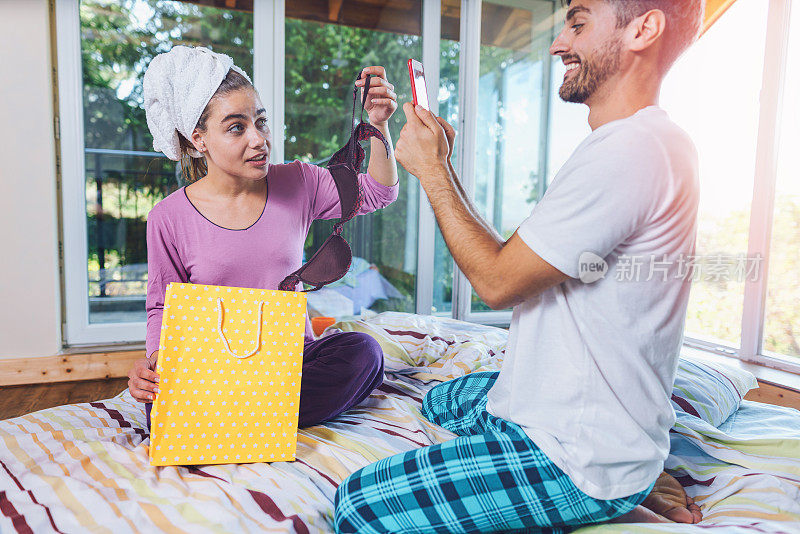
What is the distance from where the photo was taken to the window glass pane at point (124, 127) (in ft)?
8.52

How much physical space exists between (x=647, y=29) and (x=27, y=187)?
8.61ft

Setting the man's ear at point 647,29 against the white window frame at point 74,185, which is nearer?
the man's ear at point 647,29

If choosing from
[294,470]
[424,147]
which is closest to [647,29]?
[424,147]

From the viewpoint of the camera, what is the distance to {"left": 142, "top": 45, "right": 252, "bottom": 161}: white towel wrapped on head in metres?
1.23

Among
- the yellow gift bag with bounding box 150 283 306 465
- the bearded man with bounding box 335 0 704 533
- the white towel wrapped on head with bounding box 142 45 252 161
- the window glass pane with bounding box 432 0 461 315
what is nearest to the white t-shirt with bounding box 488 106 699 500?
the bearded man with bounding box 335 0 704 533

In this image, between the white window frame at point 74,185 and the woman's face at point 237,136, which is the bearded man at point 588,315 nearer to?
the woman's face at point 237,136

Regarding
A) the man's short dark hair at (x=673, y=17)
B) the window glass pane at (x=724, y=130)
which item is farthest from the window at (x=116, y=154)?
the window glass pane at (x=724, y=130)

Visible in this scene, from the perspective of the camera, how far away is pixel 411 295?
11.0 ft

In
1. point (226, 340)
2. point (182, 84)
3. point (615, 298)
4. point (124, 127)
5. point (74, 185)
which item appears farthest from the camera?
point (124, 127)

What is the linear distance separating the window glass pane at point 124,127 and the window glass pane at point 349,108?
0.39m

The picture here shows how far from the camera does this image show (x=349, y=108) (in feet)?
10.8

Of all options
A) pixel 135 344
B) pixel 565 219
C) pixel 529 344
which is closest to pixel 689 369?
pixel 529 344

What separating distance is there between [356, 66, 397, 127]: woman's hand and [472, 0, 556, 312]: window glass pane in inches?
85.5

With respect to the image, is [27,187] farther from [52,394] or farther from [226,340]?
[226,340]
